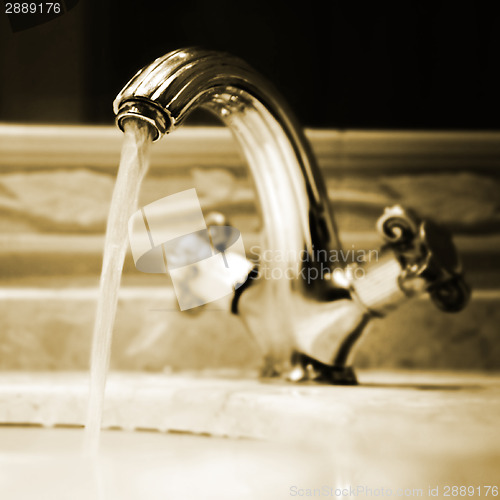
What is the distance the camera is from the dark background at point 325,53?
0.54 meters

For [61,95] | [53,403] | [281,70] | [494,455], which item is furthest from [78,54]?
[494,455]

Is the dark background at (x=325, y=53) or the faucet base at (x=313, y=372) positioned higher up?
the dark background at (x=325, y=53)

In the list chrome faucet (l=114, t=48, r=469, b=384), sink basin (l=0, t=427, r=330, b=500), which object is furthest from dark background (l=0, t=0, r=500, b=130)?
sink basin (l=0, t=427, r=330, b=500)

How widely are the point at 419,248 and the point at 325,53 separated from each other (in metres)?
0.25

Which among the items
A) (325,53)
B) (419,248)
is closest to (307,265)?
(419,248)

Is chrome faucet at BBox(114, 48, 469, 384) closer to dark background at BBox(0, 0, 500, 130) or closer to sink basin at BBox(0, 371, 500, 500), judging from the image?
sink basin at BBox(0, 371, 500, 500)

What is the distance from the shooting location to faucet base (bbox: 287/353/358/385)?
1.34ft

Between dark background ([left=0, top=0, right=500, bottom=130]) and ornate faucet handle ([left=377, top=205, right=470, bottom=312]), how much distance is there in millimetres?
186

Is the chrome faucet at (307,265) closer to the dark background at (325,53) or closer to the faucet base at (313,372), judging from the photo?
the faucet base at (313,372)

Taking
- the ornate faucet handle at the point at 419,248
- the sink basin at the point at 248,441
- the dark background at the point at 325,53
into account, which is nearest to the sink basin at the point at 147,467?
the sink basin at the point at 248,441

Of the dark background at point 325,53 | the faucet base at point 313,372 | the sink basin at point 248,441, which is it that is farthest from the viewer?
the dark background at point 325,53

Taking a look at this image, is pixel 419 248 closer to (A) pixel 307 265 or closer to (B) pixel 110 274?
(A) pixel 307 265

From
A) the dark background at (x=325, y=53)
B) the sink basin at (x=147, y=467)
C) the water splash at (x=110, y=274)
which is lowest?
the sink basin at (x=147, y=467)

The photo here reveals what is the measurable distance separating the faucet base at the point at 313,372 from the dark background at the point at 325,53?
0.24 m
